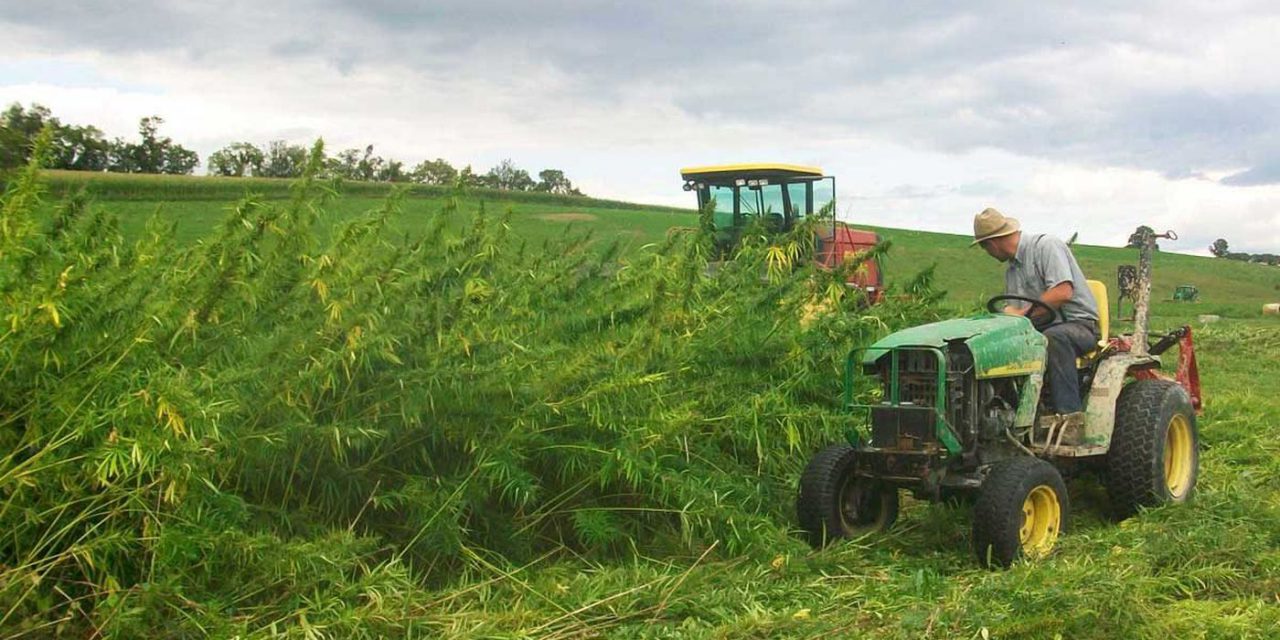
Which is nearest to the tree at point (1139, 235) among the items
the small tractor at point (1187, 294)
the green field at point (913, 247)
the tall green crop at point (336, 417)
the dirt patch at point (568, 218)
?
the tall green crop at point (336, 417)

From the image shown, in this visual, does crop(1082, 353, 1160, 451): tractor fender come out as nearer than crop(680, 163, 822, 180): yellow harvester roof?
Yes

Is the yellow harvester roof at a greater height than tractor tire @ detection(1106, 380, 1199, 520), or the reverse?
the yellow harvester roof

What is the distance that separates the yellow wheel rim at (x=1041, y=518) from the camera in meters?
5.54

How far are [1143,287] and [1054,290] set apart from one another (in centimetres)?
119

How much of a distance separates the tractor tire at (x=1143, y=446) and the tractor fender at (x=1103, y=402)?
74 millimetres

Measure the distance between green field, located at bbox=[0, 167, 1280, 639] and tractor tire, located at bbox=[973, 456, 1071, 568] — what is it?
13cm

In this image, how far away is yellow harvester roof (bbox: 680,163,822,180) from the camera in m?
17.6

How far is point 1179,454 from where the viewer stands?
6719 mm

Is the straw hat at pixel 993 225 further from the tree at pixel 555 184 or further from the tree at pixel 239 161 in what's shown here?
the tree at pixel 555 184

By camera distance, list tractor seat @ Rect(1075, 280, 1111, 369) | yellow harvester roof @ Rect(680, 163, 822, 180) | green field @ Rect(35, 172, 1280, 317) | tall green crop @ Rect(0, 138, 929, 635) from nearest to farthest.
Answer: tall green crop @ Rect(0, 138, 929, 635)
tractor seat @ Rect(1075, 280, 1111, 369)
yellow harvester roof @ Rect(680, 163, 822, 180)
green field @ Rect(35, 172, 1280, 317)

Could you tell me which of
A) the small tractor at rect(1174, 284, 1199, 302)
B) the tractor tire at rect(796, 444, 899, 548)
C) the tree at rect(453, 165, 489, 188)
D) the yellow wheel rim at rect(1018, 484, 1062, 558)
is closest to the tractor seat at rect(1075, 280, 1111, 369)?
the yellow wheel rim at rect(1018, 484, 1062, 558)

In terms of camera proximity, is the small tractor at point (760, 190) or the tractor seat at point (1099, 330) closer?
the tractor seat at point (1099, 330)

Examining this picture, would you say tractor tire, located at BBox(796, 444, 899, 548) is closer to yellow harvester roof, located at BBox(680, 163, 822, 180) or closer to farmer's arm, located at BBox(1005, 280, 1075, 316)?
farmer's arm, located at BBox(1005, 280, 1075, 316)

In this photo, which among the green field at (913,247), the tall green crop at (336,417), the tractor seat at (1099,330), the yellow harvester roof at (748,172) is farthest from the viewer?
the green field at (913,247)
